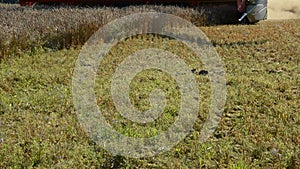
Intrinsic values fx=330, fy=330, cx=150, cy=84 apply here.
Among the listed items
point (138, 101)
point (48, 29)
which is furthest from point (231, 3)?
point (138, 101)

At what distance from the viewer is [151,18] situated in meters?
9.20

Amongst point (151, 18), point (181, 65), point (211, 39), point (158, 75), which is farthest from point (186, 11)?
point (158, 75)

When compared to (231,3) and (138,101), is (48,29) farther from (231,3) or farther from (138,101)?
(231,3)

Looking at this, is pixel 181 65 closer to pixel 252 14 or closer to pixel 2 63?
pixel 2 63

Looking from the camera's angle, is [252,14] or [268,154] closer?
[268,154]

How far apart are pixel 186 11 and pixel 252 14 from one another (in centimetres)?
237

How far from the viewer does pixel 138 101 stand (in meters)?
4.42

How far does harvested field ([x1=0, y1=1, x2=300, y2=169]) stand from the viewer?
10.3 feet

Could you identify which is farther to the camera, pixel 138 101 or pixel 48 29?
pixel 48 29

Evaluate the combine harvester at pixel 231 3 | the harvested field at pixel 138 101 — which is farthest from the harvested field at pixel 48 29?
the combine harvester at pixel 231 3

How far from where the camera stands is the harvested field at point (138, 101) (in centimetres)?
315

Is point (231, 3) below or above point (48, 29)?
below

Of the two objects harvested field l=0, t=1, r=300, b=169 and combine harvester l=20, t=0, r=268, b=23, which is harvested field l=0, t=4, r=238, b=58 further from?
combine harvester l=20, t=0, r=268, b=23

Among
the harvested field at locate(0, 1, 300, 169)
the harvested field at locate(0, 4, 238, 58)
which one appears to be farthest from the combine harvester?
the harvested field at locate(0, 4, 238, 58)
